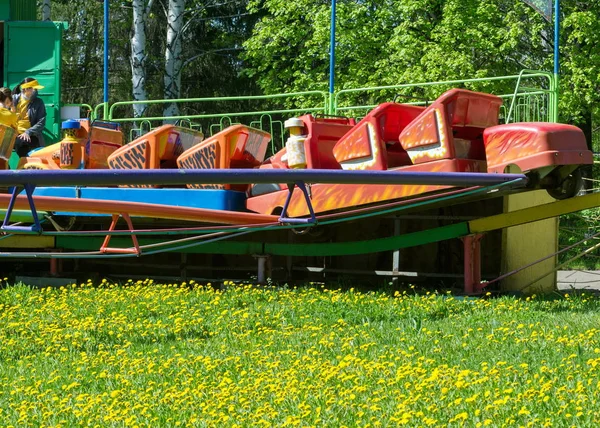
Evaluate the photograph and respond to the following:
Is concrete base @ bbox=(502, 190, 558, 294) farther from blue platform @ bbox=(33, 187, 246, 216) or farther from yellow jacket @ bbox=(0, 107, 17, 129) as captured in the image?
yellow jacket @ bbox=(0, 107, 17, 129)

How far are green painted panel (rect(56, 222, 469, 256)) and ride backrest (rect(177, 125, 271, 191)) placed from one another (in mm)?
998

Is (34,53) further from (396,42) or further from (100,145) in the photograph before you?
(396,42)

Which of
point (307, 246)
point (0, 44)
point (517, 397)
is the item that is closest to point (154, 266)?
point (307, 246)

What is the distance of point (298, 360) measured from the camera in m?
6.58

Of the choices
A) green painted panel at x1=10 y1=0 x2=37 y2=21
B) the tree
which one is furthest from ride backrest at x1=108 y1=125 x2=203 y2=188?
the tree

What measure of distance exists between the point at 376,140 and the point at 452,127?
0.70 metres

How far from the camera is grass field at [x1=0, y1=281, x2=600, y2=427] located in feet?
17.3

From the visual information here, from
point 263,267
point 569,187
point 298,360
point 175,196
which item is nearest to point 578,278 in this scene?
point 263,267

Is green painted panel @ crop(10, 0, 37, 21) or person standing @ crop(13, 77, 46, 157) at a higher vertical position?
green painted panel @ crop(10, 0, 37, 21)

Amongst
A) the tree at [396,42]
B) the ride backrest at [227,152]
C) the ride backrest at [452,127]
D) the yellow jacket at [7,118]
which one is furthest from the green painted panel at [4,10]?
the tree at [396,42]

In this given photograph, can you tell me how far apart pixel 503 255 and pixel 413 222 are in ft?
3.90

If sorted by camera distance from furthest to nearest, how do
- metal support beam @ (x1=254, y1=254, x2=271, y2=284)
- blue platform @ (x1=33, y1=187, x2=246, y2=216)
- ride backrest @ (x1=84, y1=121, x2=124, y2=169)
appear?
metal support beam @ (x1=254, y1=254, x2=271, y2=284)
ride backrest @ (x1=84, y1=121, x2=124, y2=169)
blue platform @ (x1=33, y1=187, x2=246, y2=216)

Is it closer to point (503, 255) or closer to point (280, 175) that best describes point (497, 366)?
point (280, 175)

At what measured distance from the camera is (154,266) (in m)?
12.8
